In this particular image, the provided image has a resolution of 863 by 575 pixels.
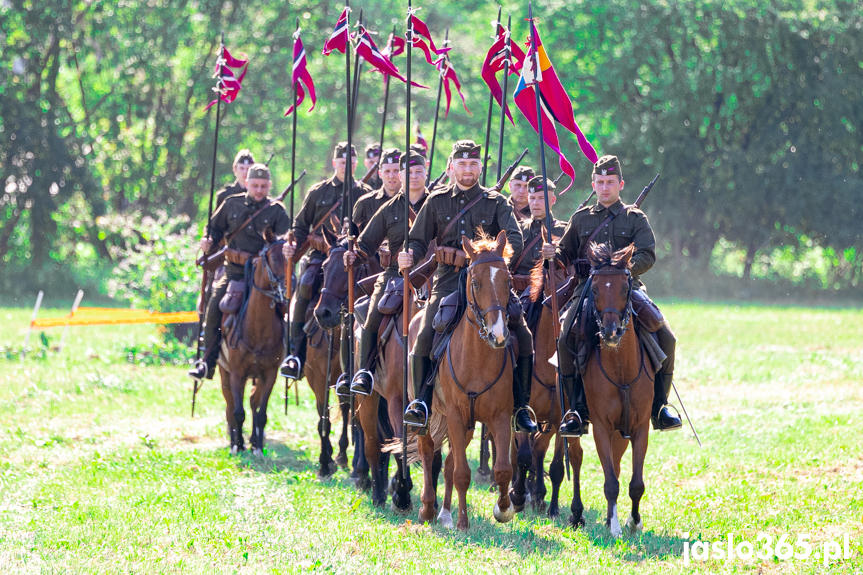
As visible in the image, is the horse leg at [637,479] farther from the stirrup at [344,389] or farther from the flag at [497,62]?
the flag at [497,62]

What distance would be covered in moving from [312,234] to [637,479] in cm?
555

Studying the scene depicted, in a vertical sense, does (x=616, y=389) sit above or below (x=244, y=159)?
below

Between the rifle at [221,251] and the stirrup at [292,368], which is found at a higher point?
the rifle at [221,251]

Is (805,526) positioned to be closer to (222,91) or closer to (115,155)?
(222,91)

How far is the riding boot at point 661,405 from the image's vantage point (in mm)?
10117

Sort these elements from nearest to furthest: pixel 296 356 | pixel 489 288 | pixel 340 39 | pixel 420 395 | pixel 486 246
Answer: pixel 489 288 → pixel 486 246 → pixel 420 395 → pixel 340 39 → pixel 296 356

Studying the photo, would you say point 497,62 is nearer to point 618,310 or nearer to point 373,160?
point 373,160

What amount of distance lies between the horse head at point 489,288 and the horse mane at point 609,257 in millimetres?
854

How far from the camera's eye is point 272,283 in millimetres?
13820

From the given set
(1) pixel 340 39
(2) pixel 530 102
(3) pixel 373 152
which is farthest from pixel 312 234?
(2) pixel 530 102

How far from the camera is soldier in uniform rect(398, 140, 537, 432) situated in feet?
32.0

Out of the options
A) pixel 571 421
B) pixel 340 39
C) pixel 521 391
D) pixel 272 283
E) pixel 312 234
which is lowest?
→ pixel 571 421

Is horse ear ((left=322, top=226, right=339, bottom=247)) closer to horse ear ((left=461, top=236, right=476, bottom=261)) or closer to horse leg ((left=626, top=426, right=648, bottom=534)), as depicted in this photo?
horse ear ((left=461, top=236, right=476, bottom=261))

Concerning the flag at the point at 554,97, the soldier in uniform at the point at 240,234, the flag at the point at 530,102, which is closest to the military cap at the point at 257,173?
the soldier in uniform at the point at 240,234
